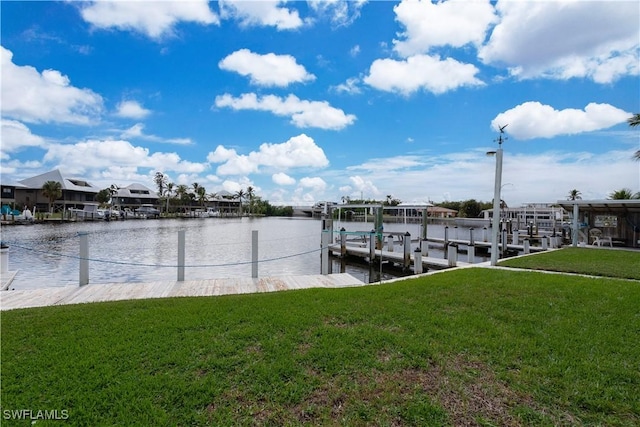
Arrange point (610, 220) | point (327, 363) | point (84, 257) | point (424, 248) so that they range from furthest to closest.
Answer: point (610, 220), point (424, 248), point (84, 257), point (327, 363)

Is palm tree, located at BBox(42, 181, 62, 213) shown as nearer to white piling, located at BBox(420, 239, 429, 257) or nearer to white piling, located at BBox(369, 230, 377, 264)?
white piling, located at BBox(369, 230, 377, 264)

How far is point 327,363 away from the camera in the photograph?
3.66m

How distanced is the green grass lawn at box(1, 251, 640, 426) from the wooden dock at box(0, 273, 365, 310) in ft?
4.71

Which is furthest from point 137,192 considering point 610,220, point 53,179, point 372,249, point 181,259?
point 610,220

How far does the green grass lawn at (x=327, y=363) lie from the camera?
295 centimetres

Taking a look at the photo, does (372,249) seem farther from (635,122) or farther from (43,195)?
(43,195)

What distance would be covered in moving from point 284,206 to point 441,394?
125141 mm

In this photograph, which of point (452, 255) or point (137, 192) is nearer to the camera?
point (452, 255)

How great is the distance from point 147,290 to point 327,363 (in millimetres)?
5793

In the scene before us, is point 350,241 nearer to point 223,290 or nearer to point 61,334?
point 223,290

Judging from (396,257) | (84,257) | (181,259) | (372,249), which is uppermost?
(84,257)

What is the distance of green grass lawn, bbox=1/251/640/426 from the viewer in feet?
9.68

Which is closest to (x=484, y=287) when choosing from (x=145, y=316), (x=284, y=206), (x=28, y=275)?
(x=145, y=316)

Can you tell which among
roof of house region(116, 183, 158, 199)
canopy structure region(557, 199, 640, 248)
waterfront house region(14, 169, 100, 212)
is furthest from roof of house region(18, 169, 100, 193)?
canopy structure region(557, 199, 640, 248)
